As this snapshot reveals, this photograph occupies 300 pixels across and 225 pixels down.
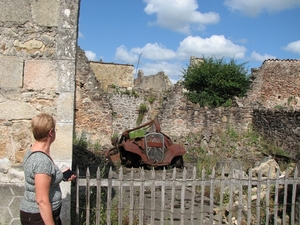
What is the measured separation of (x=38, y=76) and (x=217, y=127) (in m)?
11.9

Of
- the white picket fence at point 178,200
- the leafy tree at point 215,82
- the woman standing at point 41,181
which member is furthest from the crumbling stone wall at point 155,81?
the woman standing at point 41,181

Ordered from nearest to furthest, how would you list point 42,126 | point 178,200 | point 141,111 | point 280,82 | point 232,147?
point 42,126 < point 178,200 < point 232,147 < point 141,111 < point 280,82

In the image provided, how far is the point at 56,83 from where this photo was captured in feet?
13.3

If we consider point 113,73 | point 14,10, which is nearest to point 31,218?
point 14,10

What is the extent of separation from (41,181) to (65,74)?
1.61m

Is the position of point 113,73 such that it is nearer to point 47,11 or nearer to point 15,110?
point 47,11

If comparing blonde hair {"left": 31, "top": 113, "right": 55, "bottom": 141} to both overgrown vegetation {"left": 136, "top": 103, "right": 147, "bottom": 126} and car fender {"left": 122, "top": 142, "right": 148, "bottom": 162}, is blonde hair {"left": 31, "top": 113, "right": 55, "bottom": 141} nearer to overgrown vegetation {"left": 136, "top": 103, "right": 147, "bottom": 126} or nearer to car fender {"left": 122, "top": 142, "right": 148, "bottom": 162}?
car fender {"left": 122, "top": 142, "right": 148, "bottom": 162}

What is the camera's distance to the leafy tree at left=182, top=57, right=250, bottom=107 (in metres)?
18.5

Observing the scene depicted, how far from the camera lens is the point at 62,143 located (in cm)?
398

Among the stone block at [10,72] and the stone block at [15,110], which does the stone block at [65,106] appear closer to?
the stone block at [15,110]

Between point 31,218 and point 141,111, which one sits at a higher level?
point 141,111

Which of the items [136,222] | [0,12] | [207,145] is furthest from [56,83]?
[207,145]

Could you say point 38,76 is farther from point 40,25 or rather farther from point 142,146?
point 142,146

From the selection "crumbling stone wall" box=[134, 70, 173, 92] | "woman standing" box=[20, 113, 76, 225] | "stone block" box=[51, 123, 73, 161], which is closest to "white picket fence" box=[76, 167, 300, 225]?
"stone block" box=[51, 123, 73, 161]
